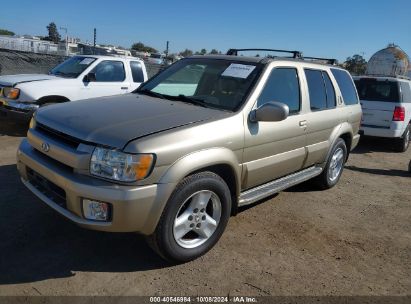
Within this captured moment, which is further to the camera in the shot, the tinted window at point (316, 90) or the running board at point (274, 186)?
the tinted window at point (316, 90)

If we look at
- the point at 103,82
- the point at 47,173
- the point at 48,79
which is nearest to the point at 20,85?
the point at 48,79

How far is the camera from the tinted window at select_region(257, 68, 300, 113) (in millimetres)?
4232

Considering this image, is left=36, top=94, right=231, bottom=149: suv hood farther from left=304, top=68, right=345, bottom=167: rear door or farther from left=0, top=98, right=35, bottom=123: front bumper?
left=0, top=98, right=35, bottom=123: front bumper

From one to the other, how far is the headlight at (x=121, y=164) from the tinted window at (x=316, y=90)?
2.70 meters

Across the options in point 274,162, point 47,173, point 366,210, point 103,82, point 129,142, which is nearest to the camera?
point 129,142

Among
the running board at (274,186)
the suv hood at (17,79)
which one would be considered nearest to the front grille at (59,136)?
the running board at (274,186)

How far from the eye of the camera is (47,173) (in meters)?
3.34

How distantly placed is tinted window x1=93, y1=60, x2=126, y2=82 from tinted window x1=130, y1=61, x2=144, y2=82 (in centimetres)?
27

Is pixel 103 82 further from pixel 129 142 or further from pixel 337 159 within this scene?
pixel 129 142

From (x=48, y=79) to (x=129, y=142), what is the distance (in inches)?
229

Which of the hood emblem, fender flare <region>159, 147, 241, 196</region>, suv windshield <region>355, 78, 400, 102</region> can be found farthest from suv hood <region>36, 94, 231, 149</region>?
suv windshield <region>355, 78, 400, 102</region>

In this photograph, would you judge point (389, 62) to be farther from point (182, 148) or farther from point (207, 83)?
point (182, 148)

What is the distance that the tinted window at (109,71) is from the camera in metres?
8.76

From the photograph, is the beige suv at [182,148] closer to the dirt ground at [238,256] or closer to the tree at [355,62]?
the dirt ground at [238,256]
